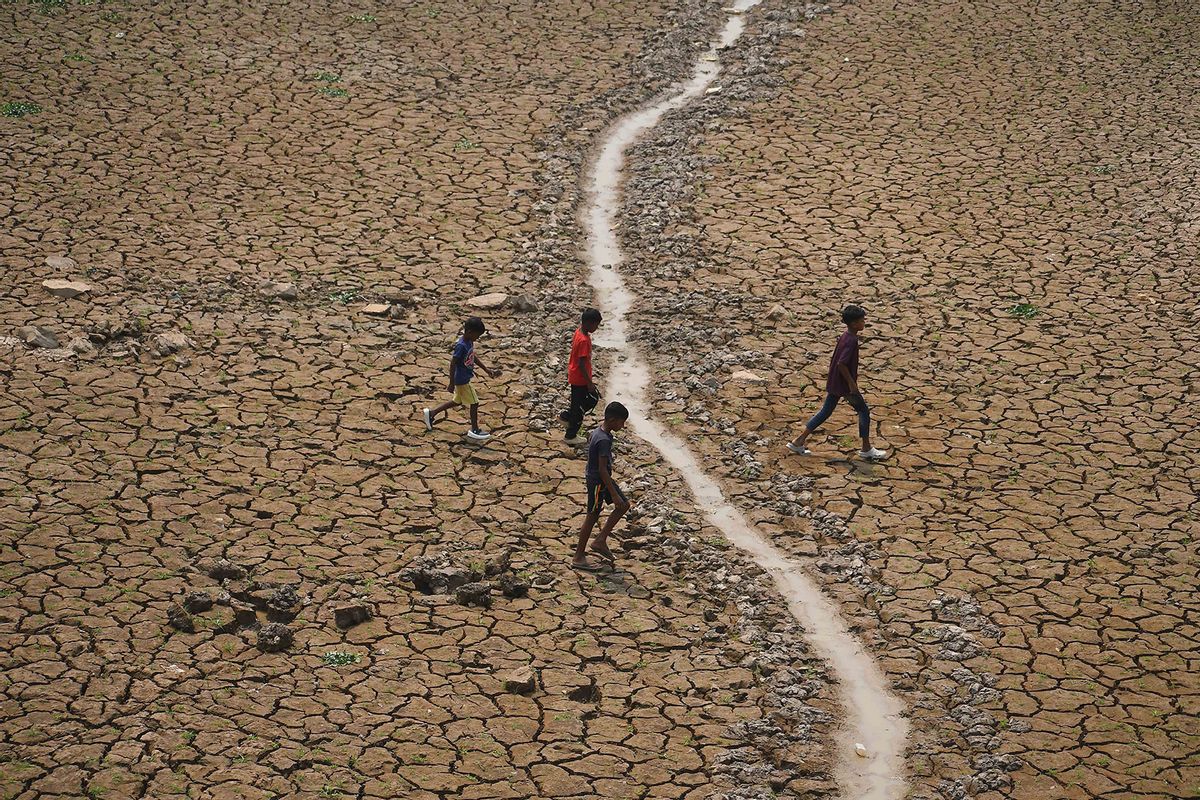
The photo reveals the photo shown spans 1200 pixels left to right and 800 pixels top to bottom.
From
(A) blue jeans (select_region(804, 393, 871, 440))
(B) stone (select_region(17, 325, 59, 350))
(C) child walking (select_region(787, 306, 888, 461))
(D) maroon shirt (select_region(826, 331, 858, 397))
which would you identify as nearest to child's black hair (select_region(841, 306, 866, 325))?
(C) child walking (select_region(787, 306, 888, 461))

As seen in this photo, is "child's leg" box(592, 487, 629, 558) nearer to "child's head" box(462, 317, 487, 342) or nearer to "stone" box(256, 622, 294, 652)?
"child's head" box(462, 317, 487, 342)

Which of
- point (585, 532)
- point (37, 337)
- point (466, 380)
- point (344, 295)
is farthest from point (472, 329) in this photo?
point (37, 337)

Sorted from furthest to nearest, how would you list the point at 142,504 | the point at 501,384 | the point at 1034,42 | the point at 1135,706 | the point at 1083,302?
the point at 1034,42, the point at 1083,302, the point at 501,384, the point at 142,504, the point at 1135,706

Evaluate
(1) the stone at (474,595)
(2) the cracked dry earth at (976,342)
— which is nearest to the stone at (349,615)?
(1) the stone at (474,595)

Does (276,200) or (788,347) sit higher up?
(276,200)

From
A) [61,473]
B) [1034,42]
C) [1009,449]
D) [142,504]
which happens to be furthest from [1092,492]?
[1034,42]

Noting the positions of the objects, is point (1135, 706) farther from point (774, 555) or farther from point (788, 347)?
point (788, 347)
